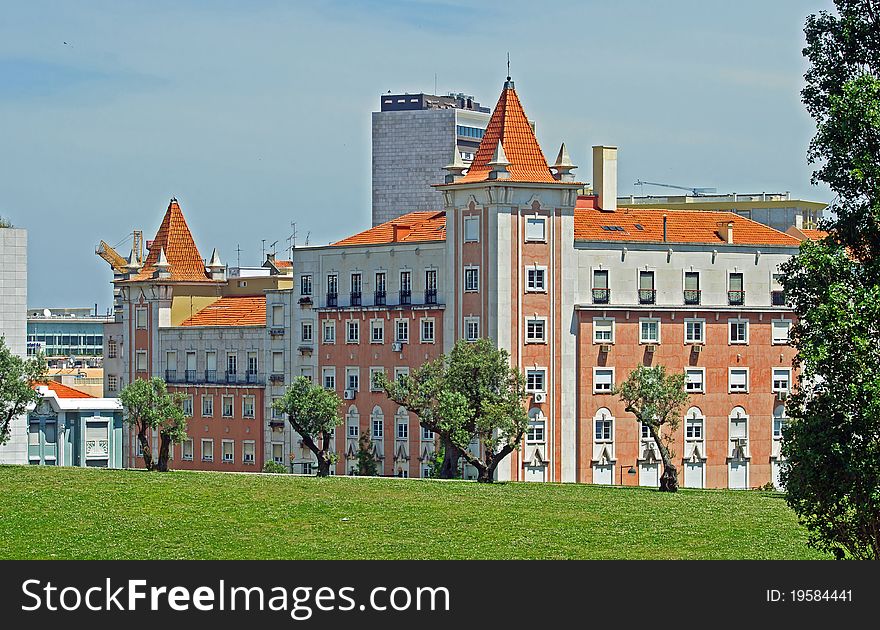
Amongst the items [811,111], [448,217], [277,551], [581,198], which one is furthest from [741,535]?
[581,198]

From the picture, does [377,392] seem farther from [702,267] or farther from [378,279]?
[702,267]

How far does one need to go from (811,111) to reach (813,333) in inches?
211

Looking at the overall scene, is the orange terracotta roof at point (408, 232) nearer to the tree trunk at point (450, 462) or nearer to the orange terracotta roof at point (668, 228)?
the orange terracotta roof at point (668, 228)

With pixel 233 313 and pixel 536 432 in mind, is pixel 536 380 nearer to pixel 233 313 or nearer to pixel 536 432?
pixel 536 432

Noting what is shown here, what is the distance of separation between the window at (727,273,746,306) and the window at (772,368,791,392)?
182 inches

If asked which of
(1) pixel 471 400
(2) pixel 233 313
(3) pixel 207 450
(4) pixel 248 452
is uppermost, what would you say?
(2) pixel 233 313

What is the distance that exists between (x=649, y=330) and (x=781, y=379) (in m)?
9.06

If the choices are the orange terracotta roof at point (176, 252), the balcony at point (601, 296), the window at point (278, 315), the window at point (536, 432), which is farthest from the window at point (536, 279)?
the orange terracotta roof at point (176, 252)

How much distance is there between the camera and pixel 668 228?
418 feet

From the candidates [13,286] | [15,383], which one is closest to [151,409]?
[15,383]

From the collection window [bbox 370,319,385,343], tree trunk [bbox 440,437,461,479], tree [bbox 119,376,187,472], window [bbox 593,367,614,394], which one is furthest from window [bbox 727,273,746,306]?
tree [bbox 119,376,187,472]

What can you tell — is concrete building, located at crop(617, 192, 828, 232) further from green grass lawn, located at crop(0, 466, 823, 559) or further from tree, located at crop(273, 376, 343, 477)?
green grass lawn, located at crop(0, 466, 823, 559)

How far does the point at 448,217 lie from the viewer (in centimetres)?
12144

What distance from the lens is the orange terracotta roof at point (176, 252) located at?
14738cm
